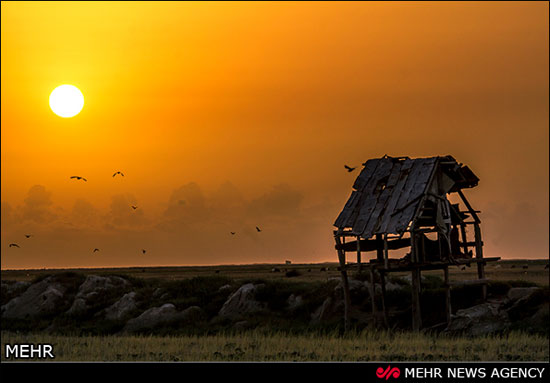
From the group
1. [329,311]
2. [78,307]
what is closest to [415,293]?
[329,311]

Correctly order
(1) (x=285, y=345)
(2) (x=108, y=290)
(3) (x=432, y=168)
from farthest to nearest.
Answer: (2) (x=108, y=290), (3) (x=432, y=168), (1) (x=285, y=345)

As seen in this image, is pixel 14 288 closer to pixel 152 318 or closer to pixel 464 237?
pixel 152 318

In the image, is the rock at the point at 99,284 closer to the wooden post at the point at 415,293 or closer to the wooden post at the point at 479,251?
the wooden post at the point at 415,293

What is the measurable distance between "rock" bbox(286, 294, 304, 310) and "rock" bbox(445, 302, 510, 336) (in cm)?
944

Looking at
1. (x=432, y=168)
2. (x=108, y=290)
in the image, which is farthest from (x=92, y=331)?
(x=432, y=168)

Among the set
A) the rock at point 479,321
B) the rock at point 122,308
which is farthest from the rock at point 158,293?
the rock at point 479,321

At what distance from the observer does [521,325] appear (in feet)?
114

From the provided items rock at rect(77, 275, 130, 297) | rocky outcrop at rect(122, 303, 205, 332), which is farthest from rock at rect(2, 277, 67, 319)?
rocky outcrop at rect(122, 303, 205, 332)

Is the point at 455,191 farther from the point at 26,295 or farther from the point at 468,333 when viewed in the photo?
the point at 26,295

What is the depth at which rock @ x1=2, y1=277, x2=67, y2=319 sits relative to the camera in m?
52.5

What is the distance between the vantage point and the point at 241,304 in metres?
44.6

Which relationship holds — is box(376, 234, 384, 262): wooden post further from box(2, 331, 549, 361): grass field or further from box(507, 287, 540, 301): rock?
box(507, 287, 540, 301): rock
